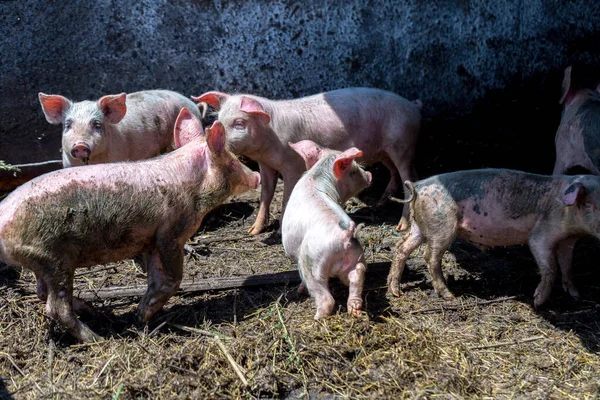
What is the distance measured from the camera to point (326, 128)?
23.7 feet

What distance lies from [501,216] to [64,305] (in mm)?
3287

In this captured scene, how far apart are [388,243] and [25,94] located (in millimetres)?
5214

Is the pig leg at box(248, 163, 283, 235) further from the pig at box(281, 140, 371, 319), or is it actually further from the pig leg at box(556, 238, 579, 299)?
the pig leg at box(556, 238, 579, 299)

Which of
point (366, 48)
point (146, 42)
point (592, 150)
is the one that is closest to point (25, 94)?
point (146, 42)

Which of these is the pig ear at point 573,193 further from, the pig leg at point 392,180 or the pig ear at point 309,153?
the pig leg at point 392,180

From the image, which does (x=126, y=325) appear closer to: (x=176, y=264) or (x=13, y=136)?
(x=176, y=264)

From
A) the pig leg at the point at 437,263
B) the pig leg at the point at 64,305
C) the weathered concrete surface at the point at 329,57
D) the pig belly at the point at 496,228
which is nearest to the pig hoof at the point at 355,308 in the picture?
the pig leg at the point at 437,263

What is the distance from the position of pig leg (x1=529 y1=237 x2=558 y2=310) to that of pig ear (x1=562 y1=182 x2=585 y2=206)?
1.40 feet

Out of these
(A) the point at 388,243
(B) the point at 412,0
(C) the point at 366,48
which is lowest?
(A) the point at 388,243

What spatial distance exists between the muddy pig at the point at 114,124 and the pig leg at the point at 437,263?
129 inches

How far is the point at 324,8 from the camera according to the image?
8133 mm

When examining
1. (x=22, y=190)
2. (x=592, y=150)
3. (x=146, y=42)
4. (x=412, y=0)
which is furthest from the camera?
(x=146, y=42)

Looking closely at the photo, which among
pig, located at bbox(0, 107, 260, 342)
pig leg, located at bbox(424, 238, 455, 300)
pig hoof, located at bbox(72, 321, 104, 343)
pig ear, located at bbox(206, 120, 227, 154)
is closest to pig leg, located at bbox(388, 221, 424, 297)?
pig leg, located at bbox(424, 238, 455, 300)

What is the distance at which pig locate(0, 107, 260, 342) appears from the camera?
14.7ft
